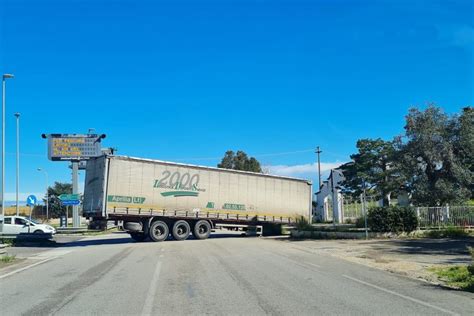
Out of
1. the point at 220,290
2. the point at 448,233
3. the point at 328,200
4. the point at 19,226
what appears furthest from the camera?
the point at 328,200

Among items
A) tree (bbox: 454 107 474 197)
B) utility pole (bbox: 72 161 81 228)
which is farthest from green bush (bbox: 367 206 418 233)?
utility pole (bbox: 72 161 81 228)

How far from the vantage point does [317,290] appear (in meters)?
10.3

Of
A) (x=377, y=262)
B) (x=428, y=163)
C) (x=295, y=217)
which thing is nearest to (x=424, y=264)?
(x=377, y=262)

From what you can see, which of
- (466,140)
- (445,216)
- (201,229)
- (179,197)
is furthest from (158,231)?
(466,140)

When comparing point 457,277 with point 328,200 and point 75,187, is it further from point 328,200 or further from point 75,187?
point 328,200

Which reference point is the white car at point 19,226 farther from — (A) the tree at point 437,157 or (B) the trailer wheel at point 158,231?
(A) the tree at point 437,157

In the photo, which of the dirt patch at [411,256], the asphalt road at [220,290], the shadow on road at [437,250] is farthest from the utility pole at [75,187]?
the asphalt road at [220,290]

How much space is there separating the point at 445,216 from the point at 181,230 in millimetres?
15203

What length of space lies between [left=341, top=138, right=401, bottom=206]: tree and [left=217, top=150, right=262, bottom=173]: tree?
30.0m

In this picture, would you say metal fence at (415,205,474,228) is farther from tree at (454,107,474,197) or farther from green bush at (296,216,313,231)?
green bush at (296,216,313,231)

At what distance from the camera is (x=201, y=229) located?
101 ft

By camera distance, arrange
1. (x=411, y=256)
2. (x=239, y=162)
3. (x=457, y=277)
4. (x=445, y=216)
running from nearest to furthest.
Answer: (x=457, y=277) < (x=411, y=256) < (x=445, y=216) < (x=239, y=162)

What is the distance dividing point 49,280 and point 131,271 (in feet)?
7.37

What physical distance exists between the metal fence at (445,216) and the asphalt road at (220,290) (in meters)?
14.4
